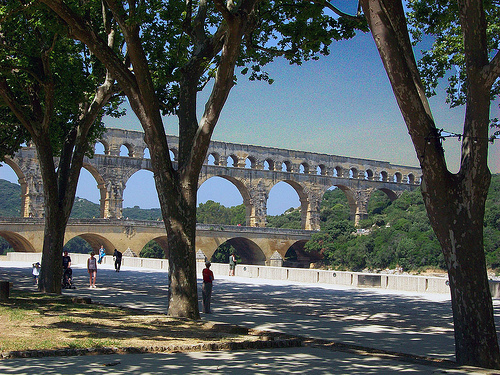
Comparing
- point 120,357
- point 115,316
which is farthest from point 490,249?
point 120,357

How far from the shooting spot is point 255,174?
6041 centimetres

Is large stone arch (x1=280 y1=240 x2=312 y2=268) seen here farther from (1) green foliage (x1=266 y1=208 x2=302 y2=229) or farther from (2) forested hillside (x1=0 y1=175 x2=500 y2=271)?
(1) green foliage (x1=266 y1=208 x2=302 y2=229)

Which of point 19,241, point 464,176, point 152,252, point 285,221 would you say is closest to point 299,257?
point 152,252

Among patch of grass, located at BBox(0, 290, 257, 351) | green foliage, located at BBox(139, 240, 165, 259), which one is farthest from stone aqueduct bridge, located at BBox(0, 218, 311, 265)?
patch of grass, located at BBox(0, 290, 257, 351)

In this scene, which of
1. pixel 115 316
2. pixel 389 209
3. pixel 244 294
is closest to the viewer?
pixel 115 316

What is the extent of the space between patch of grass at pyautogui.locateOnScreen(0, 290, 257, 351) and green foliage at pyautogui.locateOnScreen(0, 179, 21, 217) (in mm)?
93731

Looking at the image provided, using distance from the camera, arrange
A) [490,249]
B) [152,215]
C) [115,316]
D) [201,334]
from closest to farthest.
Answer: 1. [201,334]
2. [115,316]
3. [490,249]
4. [152,215]

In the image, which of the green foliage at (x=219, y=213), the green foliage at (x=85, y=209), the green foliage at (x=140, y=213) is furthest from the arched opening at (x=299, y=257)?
the green foliage at (x=140, y=213)

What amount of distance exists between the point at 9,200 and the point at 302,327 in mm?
103221

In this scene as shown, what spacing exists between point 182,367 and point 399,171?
6905 centimetres

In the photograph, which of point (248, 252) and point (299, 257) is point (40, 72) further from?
point (299, 257)

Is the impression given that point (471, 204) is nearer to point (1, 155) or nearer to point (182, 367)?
point (182, 367)

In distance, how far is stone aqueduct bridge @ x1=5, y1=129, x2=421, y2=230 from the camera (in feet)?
162

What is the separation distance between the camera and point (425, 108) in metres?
8.22
